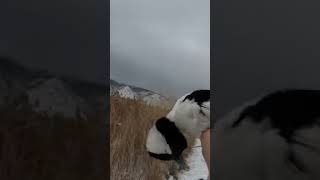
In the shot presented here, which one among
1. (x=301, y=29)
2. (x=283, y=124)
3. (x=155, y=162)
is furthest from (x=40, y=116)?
(x=301, y=29)

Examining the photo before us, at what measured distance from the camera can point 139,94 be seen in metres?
1.70

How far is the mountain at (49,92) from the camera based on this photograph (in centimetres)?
165

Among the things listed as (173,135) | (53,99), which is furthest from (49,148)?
(173,135)

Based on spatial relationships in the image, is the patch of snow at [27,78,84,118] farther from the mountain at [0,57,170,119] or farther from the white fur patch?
the white fur patch

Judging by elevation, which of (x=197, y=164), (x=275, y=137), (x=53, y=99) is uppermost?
(x=53, y=99)

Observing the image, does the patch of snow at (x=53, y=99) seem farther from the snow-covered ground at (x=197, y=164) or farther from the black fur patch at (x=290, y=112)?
the black fur patch at (x=290, y=112)

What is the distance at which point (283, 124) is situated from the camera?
5.14 feet

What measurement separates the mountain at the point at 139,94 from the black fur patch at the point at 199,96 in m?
0.09

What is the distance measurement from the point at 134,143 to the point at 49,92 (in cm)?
35

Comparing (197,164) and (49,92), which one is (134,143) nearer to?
(197,164)

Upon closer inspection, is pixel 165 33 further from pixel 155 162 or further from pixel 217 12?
pixel 155 162

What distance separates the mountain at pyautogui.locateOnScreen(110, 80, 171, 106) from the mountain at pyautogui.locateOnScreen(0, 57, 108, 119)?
5 cm

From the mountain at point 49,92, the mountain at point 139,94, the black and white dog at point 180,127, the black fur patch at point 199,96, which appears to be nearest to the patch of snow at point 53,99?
the mountain at point 49,92

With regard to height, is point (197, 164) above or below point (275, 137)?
below
